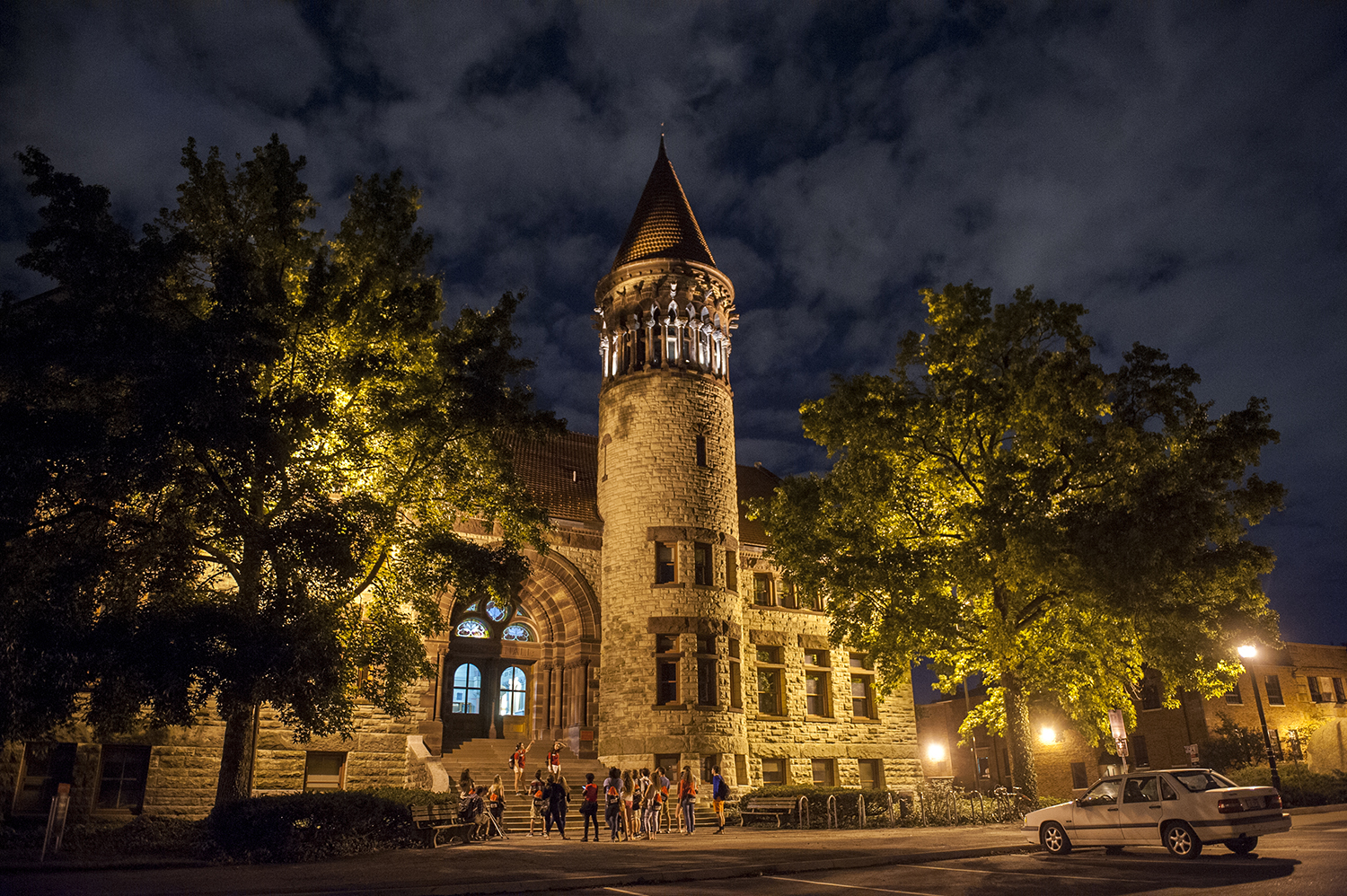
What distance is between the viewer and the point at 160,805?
20078mm

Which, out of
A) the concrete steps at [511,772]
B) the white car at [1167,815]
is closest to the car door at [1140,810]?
the white car at [1167,815]

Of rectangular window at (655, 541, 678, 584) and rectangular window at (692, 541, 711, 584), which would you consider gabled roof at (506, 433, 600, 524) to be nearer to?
rectangular window at (655, 541, 678, 584)

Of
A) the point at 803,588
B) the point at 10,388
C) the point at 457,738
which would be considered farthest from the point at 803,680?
the point at 10,388

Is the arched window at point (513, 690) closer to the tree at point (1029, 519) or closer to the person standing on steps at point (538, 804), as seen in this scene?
the person standing on steps at point (538, 804)

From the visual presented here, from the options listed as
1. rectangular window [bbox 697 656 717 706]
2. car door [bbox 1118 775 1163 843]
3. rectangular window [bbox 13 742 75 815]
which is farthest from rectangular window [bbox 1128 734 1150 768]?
rectangular window [bbox 13 742 75 815]

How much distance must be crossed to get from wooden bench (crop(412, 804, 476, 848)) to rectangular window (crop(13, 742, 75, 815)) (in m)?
8.25

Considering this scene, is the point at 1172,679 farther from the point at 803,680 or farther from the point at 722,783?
the point at 803,680

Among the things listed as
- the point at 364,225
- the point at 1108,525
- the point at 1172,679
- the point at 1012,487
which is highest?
the point at 364,225

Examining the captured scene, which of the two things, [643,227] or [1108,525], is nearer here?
[1108,525]

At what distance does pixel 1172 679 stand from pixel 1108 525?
4535 millimetres

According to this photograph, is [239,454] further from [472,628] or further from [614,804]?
[472,628]

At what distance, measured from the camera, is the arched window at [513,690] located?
27.3 m

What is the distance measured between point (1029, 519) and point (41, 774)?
73.9ft

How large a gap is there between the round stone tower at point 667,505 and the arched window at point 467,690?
3.94m
